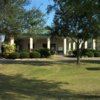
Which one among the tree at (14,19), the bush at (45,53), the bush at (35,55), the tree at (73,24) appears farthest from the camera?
the bush at (45,53)

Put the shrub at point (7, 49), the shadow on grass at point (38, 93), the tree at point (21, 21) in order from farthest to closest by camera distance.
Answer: the shrub at point (7, 49) → the tree at point (21, 21) → the shadow on grass at point (38, 93)

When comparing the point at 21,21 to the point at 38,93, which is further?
the point at 21,21

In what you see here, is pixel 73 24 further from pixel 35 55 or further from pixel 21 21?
pixel 35 55

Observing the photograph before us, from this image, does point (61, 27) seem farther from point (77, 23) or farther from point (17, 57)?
point (17, 57)

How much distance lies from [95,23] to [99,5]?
19271 millimetres

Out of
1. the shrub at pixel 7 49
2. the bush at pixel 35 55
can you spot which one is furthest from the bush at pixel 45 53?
the shrub at pixel 7 49

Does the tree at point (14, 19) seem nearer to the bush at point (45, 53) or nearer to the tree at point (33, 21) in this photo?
the tree at point (33, 21)

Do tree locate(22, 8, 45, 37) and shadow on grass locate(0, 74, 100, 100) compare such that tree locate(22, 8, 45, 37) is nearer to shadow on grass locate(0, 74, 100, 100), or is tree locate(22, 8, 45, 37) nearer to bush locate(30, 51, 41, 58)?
shadow on grass locate(0, 74, 100, 100)

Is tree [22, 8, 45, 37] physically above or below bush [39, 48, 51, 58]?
above

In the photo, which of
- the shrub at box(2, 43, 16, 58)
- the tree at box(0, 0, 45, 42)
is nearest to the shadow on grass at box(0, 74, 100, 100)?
the tree at box(0, 0, 45, 42)

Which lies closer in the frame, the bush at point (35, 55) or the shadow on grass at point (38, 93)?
the shadow on grass at point (38, 93)

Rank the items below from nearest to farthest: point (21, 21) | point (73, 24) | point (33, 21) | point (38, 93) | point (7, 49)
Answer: point (38, 93) < point (21, 21) < point (33, 21) < point (73, 24) < point (7, 49)

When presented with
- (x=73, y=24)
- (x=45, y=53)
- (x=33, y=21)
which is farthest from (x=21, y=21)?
(x=45, y=53)

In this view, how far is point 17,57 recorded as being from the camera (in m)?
48.5
